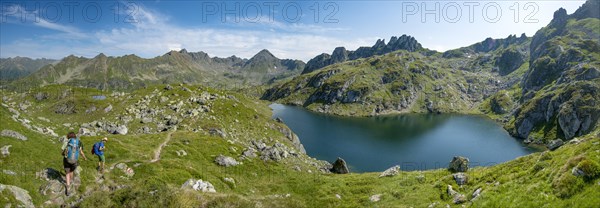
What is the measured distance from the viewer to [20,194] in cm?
2214

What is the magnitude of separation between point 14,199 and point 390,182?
125 feet

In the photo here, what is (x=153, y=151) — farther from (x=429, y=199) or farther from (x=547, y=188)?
(x=547, y=188)

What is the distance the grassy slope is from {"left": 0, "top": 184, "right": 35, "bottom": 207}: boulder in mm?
471

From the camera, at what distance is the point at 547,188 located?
22875 mm

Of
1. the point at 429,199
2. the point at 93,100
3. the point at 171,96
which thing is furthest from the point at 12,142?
the point at 171,96

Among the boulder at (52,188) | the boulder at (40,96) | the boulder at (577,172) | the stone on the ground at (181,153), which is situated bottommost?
the stone on the ground at (181,153)

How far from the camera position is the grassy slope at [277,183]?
20469 millimetres

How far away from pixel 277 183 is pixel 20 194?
31532 millimetres

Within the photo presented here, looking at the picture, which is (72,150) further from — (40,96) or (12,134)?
(40,96)

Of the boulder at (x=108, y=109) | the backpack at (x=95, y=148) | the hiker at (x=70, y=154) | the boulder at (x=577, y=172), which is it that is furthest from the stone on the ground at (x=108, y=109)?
the boulder at (x=577, y=172)

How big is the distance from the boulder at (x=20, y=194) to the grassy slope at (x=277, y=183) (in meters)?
0.47

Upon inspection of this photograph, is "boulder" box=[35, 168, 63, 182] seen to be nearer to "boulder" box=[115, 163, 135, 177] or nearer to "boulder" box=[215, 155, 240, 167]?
"boulder" box=[115, 163, 135, 177]

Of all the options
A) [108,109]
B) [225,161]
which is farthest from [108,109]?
[225,161]

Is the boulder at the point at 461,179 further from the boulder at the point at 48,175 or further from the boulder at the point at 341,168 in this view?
the boulder at the point at 341,168
